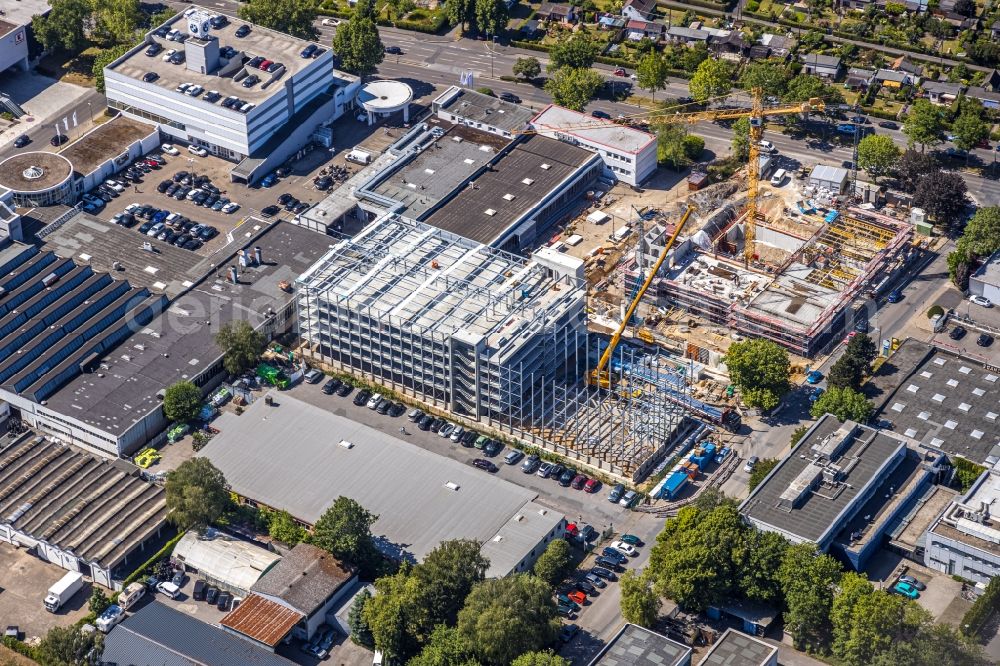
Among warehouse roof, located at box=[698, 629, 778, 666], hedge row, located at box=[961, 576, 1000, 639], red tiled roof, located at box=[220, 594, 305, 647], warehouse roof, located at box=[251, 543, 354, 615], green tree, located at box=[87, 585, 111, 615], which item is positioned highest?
hedge row, located at box=[961, 576, 1000, 639]

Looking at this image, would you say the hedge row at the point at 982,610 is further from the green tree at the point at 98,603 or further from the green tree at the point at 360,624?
the green tree at the point at 98,603

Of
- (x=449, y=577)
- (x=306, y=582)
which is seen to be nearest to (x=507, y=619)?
(x=449, y=577)

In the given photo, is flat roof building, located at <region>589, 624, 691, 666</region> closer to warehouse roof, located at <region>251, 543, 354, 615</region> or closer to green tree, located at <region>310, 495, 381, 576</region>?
green tree, located at <region>310, 495, 381, 576</region>

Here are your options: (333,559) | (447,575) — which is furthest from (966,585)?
(333,559)

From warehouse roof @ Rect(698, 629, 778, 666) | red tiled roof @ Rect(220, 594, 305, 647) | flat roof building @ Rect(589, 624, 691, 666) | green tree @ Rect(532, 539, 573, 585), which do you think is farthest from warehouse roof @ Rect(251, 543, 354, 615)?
warehouse roof @ Rect(698, 629, 778, 666)

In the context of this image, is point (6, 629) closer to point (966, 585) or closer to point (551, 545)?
point (551, 545)
